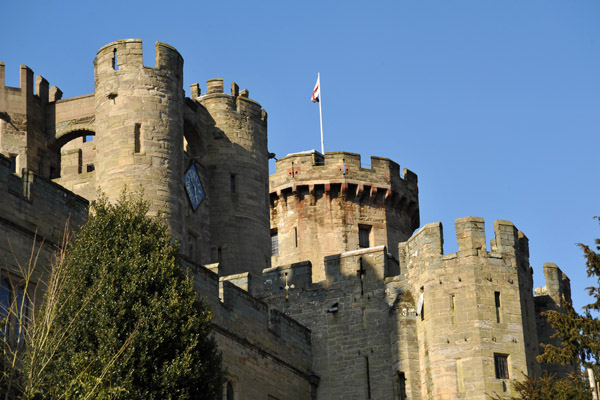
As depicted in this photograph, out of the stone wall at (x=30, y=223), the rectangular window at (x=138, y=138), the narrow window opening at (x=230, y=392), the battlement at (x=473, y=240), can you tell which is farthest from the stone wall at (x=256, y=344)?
the rectangular window at (x=138, y=138)

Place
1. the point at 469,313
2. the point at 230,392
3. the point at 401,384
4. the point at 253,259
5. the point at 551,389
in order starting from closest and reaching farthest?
the point at 551,389
the point at 230,392
the point at 469,313
the point at 401,384
the point at 253,259

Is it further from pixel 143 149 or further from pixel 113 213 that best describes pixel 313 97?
pixel 113 213

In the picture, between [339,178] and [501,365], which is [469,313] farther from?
[339,178]

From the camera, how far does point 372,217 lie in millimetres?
53781

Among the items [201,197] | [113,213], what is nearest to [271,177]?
[201,197]

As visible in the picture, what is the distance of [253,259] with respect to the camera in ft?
144

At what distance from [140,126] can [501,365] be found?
1184 cm

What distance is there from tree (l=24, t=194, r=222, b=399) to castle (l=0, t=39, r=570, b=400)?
2.08m

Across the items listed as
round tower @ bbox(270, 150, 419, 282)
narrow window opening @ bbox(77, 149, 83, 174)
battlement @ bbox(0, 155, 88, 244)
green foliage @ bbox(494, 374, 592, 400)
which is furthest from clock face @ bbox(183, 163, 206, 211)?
green foliage @ bbox(494, 374, 592, 400)

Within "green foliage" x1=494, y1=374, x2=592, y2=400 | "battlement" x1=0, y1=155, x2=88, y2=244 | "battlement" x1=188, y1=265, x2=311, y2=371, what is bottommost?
"green foliage" x1=494, y1=374, x2=592, y2=400

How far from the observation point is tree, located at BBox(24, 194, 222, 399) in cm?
2642

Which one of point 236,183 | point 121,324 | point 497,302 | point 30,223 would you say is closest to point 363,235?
point 236,183

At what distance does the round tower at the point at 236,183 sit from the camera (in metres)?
43.8

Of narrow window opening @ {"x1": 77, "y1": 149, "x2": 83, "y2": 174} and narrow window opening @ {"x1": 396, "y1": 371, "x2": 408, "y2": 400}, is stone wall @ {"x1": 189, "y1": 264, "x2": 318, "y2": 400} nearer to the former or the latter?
narrow window opening @ {"x1": 396, "y1": 371, "x2": 408, "y2": 400}
